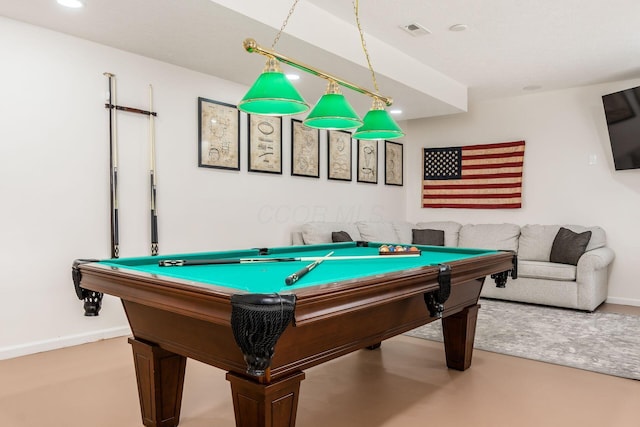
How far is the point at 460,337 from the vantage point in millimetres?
2934

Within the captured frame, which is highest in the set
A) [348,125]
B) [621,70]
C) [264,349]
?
[621,70]

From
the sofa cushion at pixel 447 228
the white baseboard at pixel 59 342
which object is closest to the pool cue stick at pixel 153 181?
the white baseboard at pixel 59 342

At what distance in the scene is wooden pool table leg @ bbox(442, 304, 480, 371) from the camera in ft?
9.61

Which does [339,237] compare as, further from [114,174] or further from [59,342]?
[59,342]

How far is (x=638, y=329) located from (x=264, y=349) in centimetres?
407

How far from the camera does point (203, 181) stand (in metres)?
4.37

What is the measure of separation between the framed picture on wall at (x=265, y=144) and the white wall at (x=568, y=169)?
119 inches

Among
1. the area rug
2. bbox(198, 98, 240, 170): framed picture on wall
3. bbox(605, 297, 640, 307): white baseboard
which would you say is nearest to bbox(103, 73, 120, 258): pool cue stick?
bbox(198, 98, 240, 170): framed picture on wall

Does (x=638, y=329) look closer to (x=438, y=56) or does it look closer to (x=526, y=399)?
(x=526, y=399)

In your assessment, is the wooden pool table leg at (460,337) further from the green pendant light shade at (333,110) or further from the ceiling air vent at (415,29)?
the ceiling air vent at (415,29)

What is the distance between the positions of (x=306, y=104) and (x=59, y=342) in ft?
8.77

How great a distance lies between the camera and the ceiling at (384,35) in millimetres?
3098

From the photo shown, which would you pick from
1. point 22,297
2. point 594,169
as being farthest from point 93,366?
point 594,169

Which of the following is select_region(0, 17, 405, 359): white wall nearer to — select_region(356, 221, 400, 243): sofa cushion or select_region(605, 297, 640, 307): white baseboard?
select_region(356, 221, 400, 243): sofa cushion
